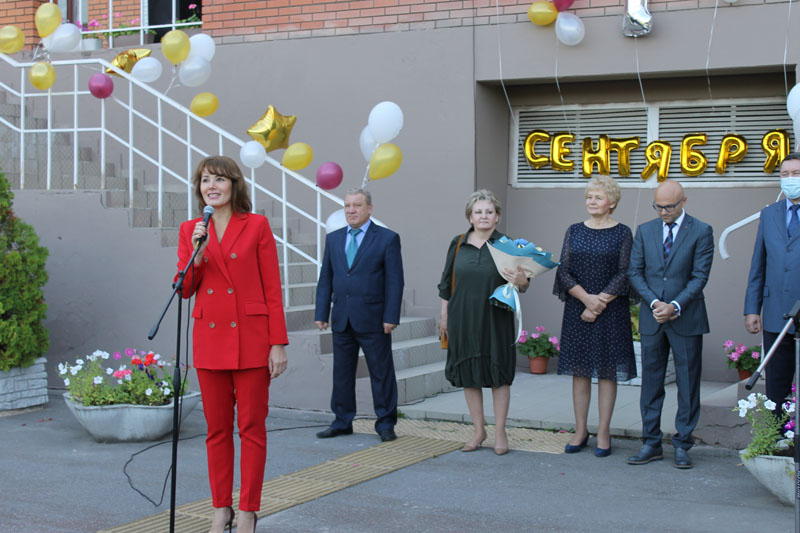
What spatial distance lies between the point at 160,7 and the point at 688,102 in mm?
6664

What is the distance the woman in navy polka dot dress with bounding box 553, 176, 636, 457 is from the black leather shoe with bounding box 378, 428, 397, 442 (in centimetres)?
127

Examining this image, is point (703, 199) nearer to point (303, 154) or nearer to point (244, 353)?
point (303, 154)

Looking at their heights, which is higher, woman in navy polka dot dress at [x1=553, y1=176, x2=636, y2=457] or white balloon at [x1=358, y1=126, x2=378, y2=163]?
white balloon at [x1=358, y1=126, x2=378, y2=163]

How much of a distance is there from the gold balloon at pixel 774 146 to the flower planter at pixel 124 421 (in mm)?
5885

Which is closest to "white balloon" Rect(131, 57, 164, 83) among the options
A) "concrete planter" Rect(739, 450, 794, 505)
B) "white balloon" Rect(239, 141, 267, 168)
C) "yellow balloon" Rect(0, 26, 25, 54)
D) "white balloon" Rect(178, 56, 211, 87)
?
"white balloon" Rect(178, 56, 211, 87)

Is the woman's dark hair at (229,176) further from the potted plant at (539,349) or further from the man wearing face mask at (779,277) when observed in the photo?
the potted plant at (539,349)

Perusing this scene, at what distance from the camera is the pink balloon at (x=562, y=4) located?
906 cm

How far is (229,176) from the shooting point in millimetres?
4621

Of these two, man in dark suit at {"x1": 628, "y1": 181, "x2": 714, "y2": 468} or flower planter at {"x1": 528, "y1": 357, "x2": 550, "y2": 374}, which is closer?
man in dark suit at {"x1": 628, "y1": 181, "x2": 714, "y2": 468}

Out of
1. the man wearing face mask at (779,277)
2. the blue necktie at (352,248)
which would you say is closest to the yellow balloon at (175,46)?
the blue necktie at (352,248)

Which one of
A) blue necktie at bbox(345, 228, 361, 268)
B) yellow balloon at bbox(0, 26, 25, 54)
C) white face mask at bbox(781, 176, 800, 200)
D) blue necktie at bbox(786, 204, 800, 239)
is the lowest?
blue necktie at bbox(345, 228, 361, 268)

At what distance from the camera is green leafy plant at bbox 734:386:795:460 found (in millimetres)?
5340

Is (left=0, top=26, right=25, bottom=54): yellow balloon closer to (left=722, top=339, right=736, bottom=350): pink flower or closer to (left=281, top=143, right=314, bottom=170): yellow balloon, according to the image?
(left=281, top=143, right=314, bottom=170): yellow balloon

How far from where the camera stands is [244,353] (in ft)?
15.0
